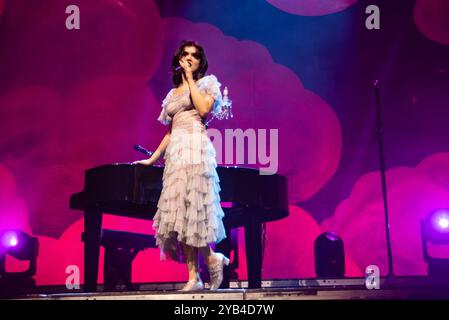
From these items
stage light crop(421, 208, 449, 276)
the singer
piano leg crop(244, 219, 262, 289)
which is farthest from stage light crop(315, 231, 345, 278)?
the singer

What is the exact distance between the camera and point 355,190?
5965mm

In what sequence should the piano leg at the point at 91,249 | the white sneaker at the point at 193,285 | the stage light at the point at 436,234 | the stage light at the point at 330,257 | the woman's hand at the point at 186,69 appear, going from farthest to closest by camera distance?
the stage light at the point at 330,257 → the stage light at the point at 436,234 → the piano leg at the point at 91,249 → the woman's hand at the point at 186,69 → the white sneaker at the point at 193,285

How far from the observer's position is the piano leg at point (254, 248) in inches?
152

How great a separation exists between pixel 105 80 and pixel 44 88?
1.99ft

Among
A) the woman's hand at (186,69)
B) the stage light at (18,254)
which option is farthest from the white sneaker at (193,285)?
the stage light at (18,254)

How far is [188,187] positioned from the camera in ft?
10.7

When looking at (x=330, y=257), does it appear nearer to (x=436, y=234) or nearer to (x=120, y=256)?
(x=436, y=234)

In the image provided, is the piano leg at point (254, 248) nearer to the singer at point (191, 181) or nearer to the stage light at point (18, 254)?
the singer at point (191, 181)

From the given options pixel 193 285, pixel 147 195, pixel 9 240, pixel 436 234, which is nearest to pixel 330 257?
pixel 436 234

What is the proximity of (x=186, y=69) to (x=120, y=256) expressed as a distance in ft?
7.46

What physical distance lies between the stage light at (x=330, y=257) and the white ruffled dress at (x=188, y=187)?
2.27m

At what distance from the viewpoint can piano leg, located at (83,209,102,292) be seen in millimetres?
3820

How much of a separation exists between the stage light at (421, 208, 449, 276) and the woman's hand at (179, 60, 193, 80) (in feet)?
9.52

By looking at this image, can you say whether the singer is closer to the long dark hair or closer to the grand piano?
the long dark hair
